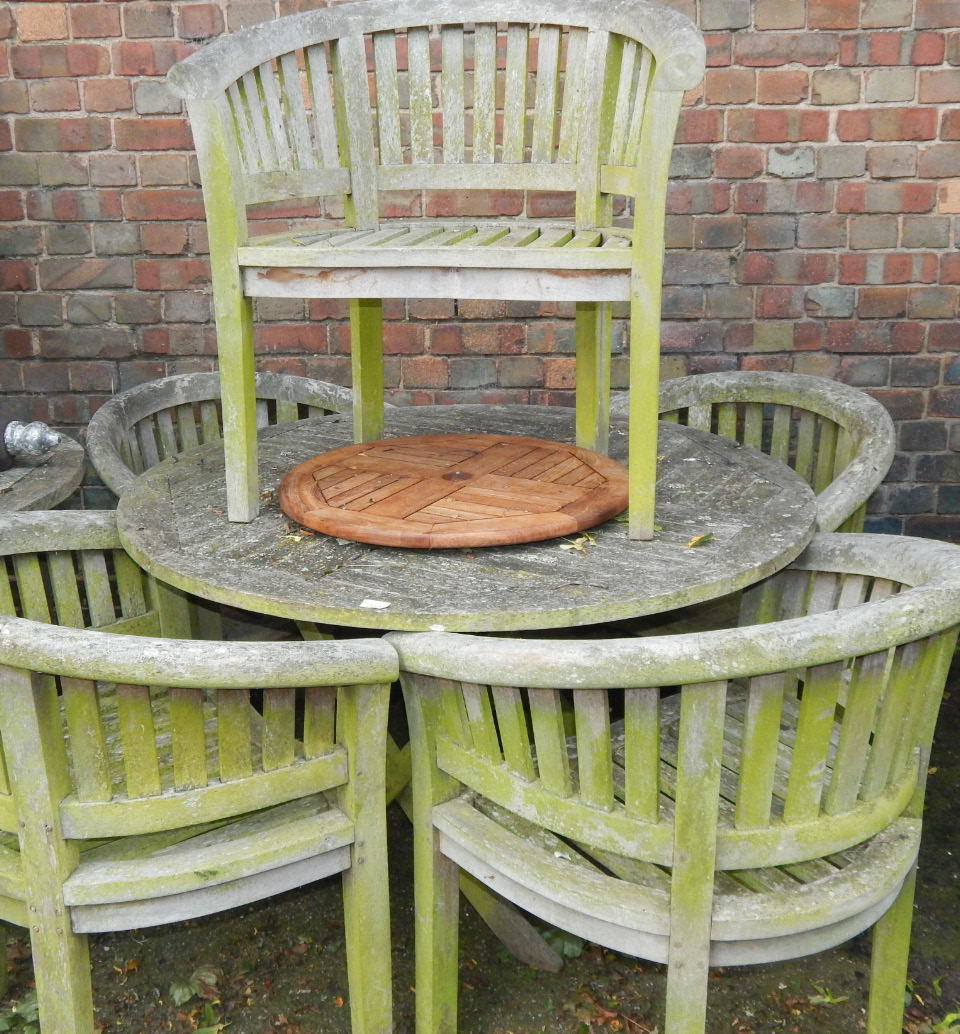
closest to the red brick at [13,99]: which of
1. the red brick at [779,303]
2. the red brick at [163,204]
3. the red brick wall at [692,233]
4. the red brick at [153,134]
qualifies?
the red brick wall at [692,233]

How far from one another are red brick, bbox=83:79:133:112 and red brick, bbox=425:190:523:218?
1.00 meters

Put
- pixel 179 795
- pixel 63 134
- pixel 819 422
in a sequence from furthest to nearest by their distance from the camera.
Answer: pixel 63 134 → pixel 819 422 → pixel 179 795

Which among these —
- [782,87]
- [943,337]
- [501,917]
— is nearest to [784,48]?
[782,87]

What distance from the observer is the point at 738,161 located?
3.64 meters

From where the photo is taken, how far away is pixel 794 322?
378cm

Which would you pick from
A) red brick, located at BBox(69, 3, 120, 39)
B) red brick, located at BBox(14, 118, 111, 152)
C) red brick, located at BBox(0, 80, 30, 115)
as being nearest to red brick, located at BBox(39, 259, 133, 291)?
red brick, located at BBox(14, 118, 111, 152)

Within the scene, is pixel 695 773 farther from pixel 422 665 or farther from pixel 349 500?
pixel 349 500

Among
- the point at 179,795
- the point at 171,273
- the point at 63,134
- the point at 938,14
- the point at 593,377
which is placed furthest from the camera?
the point at 171,273

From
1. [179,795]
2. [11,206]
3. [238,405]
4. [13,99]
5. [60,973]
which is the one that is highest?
[13,99]

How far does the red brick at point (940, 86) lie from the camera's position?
3537 mm

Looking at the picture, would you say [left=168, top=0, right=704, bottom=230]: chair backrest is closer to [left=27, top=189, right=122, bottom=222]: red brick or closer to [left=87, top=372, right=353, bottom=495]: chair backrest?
[left=87, top=372, right=353, bottom=495]: chair backrest

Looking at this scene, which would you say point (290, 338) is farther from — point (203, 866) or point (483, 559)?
point (203, 866)

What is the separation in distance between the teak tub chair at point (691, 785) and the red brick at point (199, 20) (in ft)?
8.58

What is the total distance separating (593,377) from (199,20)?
1890 mm
